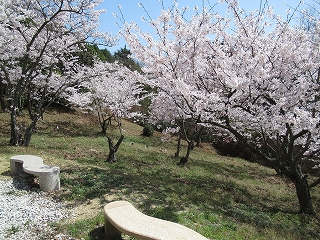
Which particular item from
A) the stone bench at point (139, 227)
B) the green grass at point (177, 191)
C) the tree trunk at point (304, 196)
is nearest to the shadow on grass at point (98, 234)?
the green grass at point (177, 191)

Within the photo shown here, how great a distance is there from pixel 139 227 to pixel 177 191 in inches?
133

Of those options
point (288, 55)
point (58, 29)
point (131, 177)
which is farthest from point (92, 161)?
point (288, 55)

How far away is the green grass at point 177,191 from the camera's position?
473 cm

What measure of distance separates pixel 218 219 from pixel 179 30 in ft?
12.9

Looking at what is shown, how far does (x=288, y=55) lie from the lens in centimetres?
579

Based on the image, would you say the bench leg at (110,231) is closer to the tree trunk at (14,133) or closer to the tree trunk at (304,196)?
the tree trunk at (304,196)

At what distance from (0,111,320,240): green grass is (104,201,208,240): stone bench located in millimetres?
407

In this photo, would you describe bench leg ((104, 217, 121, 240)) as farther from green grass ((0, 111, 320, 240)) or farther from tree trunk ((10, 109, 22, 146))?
tree trunk ((10, 109, 22, 146))

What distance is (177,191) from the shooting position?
6656mm

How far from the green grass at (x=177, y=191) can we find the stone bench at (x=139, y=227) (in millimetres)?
407

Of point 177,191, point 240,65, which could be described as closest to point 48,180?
point 177,191

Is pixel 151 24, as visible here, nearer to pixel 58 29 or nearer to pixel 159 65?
pixel 159 65

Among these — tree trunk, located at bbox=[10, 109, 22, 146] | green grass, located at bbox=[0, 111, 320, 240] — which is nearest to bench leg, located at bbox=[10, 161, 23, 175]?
green grass, located at bbox=[0, 111, 320, 240]

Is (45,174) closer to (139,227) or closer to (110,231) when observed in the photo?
(110,231)
